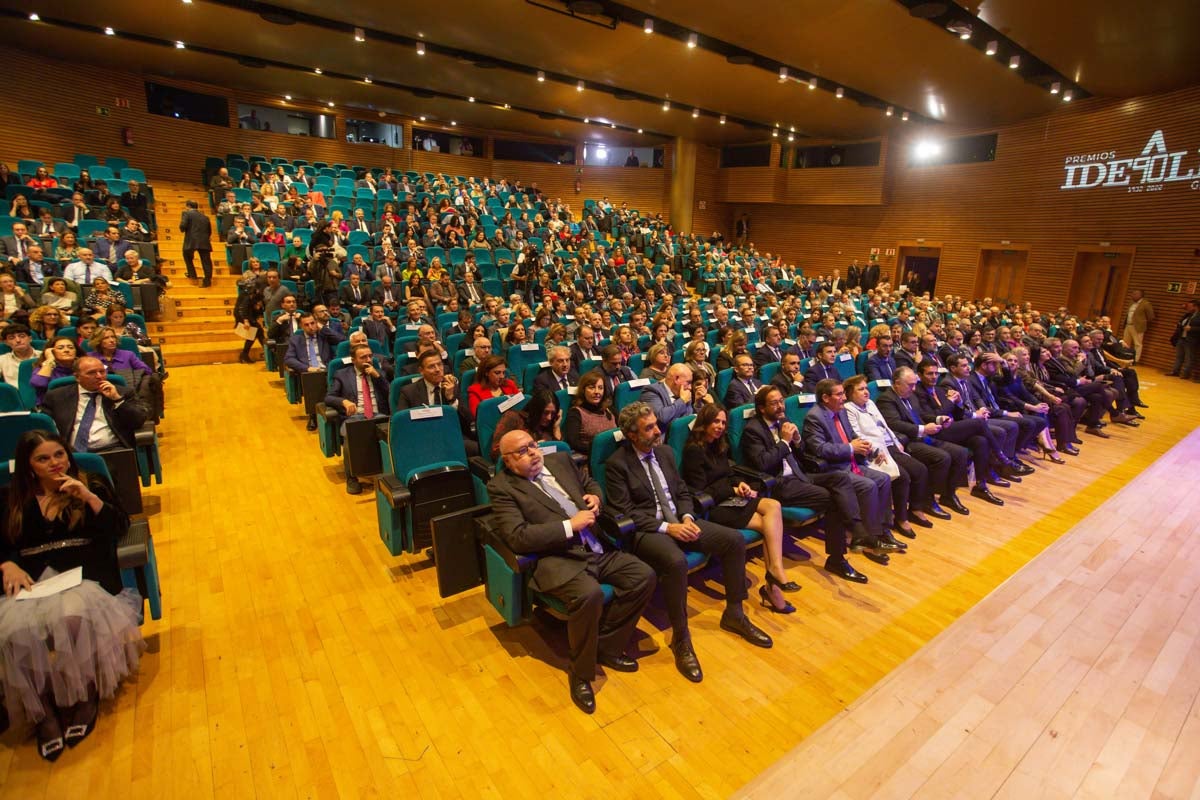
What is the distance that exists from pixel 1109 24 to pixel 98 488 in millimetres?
10271

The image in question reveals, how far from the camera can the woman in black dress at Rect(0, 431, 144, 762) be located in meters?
1.81

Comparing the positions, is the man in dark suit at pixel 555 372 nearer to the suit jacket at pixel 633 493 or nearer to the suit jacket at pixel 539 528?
the suit jacket at pixel 633 493

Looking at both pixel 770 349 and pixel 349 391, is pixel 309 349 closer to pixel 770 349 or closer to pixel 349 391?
pixel 349 391

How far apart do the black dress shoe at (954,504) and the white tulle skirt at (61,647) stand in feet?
14.3

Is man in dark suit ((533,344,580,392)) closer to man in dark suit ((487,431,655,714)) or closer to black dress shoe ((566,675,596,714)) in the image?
man in dark suit ((487,431,655,714))

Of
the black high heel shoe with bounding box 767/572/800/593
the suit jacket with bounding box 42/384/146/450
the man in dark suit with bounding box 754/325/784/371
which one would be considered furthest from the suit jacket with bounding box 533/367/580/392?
the man in dark suit with bounding box 754/325/784/371

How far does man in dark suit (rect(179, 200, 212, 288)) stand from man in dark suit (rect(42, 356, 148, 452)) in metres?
5.36

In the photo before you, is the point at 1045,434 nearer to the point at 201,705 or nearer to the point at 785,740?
the point at 785,740

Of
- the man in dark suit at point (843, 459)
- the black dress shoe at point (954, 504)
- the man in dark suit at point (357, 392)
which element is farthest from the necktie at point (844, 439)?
the man in dark suit at point (357, 392)

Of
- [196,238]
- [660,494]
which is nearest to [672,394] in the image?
[660,494]

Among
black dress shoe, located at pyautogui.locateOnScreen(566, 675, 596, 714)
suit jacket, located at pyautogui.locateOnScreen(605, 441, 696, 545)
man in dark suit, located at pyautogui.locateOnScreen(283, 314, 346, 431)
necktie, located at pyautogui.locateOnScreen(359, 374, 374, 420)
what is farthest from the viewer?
man in dark suit, located at pyautogui.locateOnScreen(283, 314, 346, 431)

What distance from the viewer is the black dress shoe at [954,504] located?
3885 millimetres

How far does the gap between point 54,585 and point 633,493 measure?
80.3 inches

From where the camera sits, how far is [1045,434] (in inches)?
198
